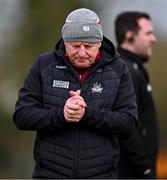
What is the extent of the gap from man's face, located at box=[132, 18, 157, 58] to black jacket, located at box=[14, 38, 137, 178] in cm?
227

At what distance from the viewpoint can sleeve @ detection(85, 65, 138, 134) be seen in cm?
515

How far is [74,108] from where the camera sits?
5012mm

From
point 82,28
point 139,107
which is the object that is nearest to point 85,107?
point 82,28

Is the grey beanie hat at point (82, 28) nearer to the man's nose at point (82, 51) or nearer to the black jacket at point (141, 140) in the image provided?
the man's nose at point (82, 51)

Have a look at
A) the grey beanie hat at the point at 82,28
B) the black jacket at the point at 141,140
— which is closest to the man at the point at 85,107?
the grey beanie hat at the point at 82,28

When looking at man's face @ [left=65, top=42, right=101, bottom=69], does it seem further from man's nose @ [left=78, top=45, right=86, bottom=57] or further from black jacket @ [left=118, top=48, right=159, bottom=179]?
black jacket @ [left=118, top=48, right=159, bottom=179]

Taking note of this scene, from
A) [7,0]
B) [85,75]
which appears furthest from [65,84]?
[7,0]

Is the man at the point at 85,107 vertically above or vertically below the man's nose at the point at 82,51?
below

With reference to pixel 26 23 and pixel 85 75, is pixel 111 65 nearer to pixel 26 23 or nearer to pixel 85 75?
pixel 85 75

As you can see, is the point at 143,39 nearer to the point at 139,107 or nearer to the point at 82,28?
the point at 139,107

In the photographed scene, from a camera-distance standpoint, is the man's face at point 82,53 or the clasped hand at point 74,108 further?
the man's face at point 82,53

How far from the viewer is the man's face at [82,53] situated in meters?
5.18

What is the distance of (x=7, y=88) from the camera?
1925 centimetres

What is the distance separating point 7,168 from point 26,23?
3499mm
